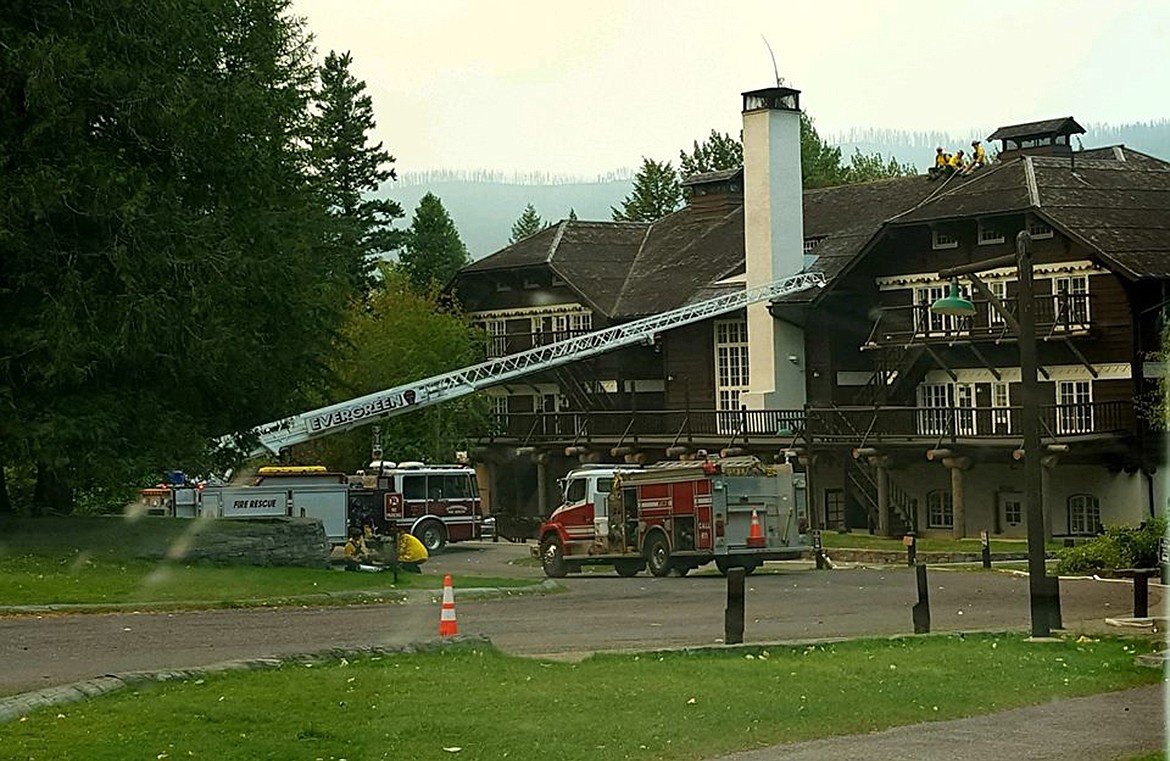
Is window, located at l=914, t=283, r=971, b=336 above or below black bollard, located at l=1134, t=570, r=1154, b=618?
above

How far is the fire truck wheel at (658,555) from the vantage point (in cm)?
3922

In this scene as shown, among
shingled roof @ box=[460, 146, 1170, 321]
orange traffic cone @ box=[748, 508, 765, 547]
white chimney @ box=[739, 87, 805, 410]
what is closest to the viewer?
orange traffic cone @ box=[748, 508, 765, 547]

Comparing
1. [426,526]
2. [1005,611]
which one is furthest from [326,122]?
[1005,611]

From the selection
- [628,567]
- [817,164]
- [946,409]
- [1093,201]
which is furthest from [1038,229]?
[817,164]

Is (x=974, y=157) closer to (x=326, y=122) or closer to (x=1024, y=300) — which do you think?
(x=326, y=122)

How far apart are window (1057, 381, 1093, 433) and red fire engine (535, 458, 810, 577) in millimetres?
15721

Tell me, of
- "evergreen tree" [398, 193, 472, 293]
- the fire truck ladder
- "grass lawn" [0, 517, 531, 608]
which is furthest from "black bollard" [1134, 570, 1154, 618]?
"evergreen tree" [398, 193, 472, 293]

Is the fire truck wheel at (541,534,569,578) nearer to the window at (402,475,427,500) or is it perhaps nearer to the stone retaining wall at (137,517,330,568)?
the stone retaining wall at (137,517,330,568)

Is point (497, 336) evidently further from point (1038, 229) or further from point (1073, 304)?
point (1073, 304)

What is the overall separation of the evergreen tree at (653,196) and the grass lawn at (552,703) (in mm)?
95362

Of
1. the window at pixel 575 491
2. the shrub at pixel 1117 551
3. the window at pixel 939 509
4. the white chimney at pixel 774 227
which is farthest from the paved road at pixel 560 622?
the white chimney at pixel 774 227

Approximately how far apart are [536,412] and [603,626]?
46208 mm

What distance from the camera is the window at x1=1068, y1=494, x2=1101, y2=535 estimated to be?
54062 mm

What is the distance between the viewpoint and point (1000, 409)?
172 ft
